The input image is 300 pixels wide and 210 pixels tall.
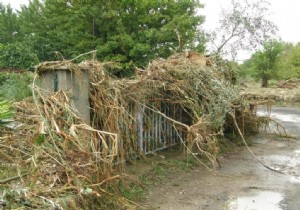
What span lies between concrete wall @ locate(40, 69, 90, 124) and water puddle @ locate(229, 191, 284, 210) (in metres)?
2.61

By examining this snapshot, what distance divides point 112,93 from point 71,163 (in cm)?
208

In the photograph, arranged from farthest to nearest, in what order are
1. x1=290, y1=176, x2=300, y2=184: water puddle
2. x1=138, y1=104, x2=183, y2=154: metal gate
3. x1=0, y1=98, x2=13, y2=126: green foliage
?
x1=138, y1=104, x2=183, y2=154: metal gate < x1=290, y1=176, x2=300, y2=184: water puddle < x1=0, y1=98, x2=13, y2=126: green foliage

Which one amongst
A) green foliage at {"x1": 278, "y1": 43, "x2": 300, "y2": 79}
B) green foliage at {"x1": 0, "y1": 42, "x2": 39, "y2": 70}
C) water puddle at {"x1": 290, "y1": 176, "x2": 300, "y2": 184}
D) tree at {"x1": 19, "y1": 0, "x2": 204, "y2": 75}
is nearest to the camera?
water puddle at {"x1": 290, "y1": 176, "x2": 300, "y2": 184}

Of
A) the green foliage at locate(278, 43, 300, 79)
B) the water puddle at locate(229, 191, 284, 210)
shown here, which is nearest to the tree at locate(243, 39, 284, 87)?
the green foliage at locate(278, 43, 300, 79)

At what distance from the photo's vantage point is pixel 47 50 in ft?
82.7

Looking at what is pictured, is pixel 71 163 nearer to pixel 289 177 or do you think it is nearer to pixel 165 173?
pixel 165 173

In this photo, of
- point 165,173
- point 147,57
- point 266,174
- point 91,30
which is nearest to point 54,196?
point 165,173

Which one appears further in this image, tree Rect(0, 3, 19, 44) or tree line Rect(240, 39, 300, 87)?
tree Rect(0, 3, 19, 44)

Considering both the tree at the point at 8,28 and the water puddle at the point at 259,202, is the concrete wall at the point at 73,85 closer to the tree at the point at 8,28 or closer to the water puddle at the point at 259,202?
the water puddle at the point at 259,202

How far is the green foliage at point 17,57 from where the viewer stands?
2170 cm

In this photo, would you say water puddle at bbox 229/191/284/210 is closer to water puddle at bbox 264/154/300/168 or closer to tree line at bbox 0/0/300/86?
water puddle at bbox 264/154/300/168

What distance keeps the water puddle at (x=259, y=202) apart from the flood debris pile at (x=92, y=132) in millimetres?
821

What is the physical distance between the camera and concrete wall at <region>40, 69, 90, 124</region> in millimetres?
5199

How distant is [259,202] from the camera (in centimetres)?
492
